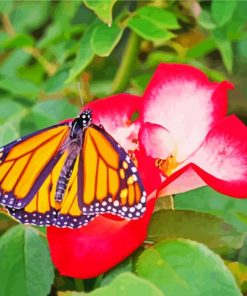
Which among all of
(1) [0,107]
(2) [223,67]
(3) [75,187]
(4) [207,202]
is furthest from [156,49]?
(3) [75,187]

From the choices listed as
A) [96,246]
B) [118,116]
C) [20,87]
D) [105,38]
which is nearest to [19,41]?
[20,87]

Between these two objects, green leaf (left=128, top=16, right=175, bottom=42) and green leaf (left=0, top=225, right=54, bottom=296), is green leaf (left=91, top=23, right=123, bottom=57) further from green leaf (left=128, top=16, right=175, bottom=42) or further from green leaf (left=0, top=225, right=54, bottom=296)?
green leaf (left=0, top=225, right=54, bottom=296)

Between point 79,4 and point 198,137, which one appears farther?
point 79,4

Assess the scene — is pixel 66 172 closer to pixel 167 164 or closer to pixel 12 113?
pixel 167 164

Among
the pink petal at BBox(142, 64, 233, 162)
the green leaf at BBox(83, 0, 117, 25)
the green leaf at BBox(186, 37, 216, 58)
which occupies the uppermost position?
the green leaf at BBox(83, 0, 117, 25)

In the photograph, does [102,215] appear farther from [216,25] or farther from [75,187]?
[216,25]

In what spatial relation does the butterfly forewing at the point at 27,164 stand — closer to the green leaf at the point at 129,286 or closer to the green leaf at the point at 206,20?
the green leaf at the point at 129,286

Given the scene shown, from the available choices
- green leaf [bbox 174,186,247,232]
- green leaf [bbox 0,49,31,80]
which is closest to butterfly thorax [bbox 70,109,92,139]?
green leaf [bbox 174,186,247,232]
